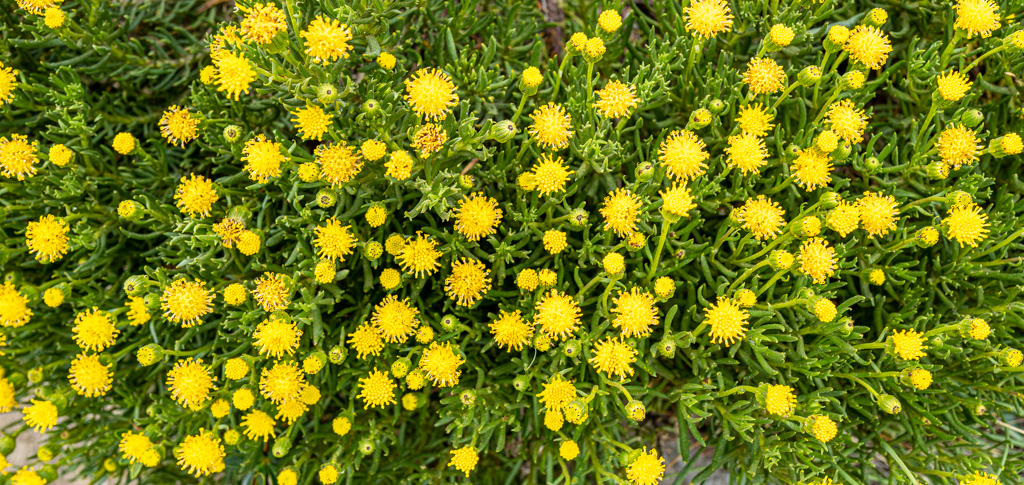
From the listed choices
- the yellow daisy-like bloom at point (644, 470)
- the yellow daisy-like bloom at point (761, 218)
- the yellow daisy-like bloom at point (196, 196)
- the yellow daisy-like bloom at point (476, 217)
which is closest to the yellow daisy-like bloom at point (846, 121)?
the yellow daisy-like bloom at point (761, 218)

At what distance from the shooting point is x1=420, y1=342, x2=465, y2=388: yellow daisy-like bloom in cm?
276

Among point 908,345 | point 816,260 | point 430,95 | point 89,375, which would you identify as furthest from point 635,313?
point 89,375

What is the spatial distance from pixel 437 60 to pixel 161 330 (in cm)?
218

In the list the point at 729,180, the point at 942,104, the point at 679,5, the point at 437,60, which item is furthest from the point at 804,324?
the point at 437,60

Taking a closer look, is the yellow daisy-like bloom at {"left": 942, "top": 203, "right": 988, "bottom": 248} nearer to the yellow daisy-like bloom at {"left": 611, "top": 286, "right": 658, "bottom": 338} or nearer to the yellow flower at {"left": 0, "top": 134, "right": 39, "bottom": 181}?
the yellow daisy-like bloom at {"left": 611, "top": 286, "right": 658, "bottom": 338}

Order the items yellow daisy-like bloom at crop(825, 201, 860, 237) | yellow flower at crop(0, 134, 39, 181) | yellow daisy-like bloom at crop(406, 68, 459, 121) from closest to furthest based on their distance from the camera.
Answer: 1. yellow daisy-like bloom at crop(406, 68, 459, 121)
2. yellow daisy-like bloom at crop(825, 201, 860, 237)
3. yellow flower at crop(0, 134, 39, 181)

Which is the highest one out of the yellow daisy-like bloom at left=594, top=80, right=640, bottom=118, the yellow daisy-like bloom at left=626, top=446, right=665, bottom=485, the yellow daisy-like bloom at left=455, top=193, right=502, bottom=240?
the yellow daisy-like bloom at left=594, top=80, right=640, bottom=118

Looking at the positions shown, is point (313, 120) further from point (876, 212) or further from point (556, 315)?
point (876, 212)

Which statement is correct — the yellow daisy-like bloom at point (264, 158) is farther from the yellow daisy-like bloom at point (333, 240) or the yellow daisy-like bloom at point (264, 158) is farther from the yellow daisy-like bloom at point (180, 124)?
the yellow daisy-like bloom at point (180, 124)

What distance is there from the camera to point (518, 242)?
120 inches

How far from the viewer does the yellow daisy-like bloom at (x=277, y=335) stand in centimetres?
266

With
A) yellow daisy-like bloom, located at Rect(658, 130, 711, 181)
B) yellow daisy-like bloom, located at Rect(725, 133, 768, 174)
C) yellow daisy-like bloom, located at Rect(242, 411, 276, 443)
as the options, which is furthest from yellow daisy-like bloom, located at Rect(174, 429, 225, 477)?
yellow daisy-like bloom, located at Rect(725, 133, 768, 174)

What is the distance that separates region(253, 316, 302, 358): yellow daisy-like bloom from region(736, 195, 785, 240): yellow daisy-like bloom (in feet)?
6.88

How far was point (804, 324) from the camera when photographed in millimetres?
3072
